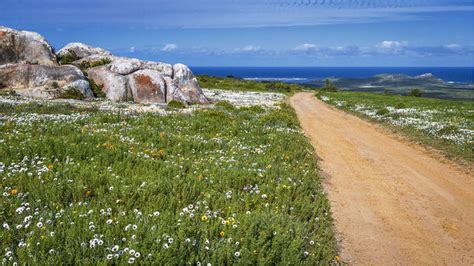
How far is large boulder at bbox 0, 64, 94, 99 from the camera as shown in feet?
119

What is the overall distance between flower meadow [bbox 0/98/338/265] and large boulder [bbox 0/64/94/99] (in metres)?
20.3

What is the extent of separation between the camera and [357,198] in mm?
12984

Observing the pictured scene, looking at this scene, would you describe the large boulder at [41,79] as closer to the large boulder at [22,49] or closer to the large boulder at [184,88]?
the large boulder at [22,49]

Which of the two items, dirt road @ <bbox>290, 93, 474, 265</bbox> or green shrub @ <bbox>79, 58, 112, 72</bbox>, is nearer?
dirt road @ <bbox>290, 93, 474, 265</bbox>

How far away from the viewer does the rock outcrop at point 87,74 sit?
3694 centimetres

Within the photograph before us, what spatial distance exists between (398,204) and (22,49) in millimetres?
41347

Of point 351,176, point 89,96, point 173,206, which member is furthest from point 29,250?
point 89,96

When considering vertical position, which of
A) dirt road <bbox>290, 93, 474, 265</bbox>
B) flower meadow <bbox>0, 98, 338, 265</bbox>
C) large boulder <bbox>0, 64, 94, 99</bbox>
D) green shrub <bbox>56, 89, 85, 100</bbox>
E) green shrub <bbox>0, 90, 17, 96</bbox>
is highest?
large boulder <bbox>0, 64, 94, 99</bbox>

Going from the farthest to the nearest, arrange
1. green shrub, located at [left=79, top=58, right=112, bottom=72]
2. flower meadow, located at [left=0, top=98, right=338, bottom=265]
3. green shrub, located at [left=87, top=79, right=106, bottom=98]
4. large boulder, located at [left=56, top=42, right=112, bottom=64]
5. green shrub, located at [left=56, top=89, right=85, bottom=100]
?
large boulder, located at [left=56, top=42, right=112, bottom=64] → green shrub, located at [left=79, top=58, right=112, bottom=72] → green shrub, located at [left=87, top=79, right=106, bottom=98] → green shrub, located at [left=56, top=89, right=85, bottom=100] → flower meadow, located at [left=0, top=98, right=338, bottom=265]

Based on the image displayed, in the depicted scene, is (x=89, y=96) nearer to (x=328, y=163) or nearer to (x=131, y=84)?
(x=131, y=84)

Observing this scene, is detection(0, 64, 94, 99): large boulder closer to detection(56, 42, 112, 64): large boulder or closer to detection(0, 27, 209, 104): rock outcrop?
detection(0, 27, 209, 104): rock outcrop

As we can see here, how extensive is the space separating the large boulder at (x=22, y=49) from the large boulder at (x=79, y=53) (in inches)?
112

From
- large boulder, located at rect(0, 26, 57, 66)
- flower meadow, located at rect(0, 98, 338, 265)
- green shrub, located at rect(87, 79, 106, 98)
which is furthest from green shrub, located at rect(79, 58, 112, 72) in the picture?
flower meadow, located at rect(0, 98, 338, 265)

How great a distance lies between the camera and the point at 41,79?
37.0 meters
